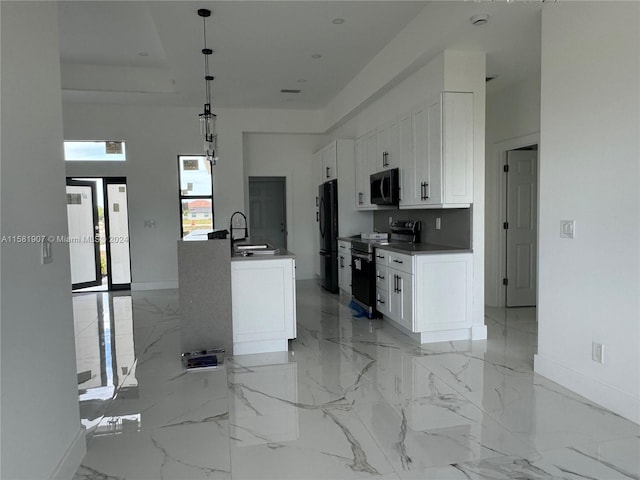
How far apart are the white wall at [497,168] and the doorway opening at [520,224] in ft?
0.23

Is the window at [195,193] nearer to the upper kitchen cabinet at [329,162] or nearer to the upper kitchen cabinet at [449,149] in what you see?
the upper kitchen cabinet at [329,162]

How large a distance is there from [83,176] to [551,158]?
→ 685 cm

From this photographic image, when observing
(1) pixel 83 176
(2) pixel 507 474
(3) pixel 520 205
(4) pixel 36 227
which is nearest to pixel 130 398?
(4) pixel 36 227

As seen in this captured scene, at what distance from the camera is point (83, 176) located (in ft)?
23.6

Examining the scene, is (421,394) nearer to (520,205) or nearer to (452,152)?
(452,152)

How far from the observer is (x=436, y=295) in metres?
4.08

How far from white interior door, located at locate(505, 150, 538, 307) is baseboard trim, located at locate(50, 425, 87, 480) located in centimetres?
487

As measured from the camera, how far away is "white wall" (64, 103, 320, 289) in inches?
282

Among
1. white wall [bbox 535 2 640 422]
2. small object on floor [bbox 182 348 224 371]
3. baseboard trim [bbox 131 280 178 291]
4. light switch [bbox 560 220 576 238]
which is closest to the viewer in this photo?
white wall [bbox 535 2 640 422]

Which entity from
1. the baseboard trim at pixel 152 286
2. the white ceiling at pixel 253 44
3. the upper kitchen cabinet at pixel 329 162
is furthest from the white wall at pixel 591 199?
the baseboard trim at pixel 152 286

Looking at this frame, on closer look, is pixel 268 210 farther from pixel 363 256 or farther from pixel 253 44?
pixel 253 44

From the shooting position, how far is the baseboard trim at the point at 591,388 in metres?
2.57

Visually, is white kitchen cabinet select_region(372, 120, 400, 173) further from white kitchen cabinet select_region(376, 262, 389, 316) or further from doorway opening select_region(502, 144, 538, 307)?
doorway opening select_region(502, 144, 538, 307)

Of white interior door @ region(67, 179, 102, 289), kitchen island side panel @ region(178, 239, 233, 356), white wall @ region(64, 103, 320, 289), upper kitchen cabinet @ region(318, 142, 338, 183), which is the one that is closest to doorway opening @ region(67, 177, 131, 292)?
white interior door @ region(67, 179, 102, 289)
